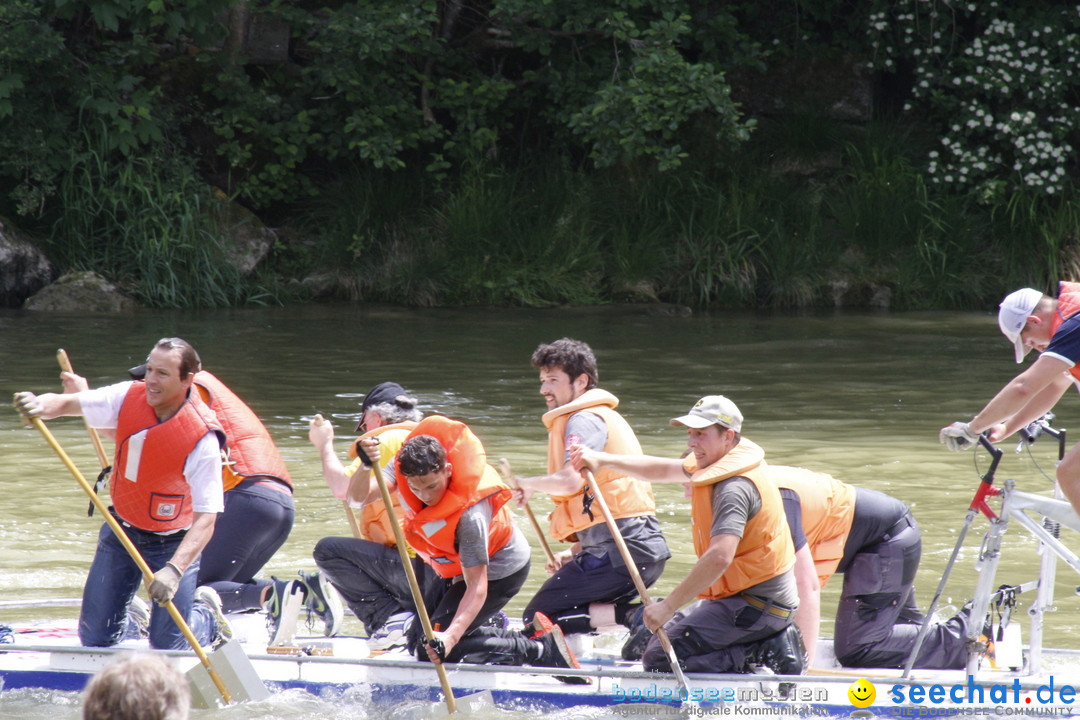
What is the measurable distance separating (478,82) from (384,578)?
42.4 ft

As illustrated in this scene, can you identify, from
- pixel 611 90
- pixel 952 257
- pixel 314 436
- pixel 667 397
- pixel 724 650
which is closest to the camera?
pixel 724 650

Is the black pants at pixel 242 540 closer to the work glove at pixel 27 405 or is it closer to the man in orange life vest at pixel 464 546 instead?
the man in orange life vest at pixel 464 546

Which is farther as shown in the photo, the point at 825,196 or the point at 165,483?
the point at 825,196

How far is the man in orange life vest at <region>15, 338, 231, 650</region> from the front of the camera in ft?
14.0

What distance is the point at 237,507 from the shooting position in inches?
200

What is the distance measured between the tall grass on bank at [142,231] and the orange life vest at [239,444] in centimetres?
1083

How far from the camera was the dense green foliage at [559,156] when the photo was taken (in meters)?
15.6

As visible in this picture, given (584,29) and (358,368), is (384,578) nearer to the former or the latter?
(358,368)

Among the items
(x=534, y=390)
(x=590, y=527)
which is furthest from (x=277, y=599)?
(x=534, y=390)

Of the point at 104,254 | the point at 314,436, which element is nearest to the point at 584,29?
the point at 104,254

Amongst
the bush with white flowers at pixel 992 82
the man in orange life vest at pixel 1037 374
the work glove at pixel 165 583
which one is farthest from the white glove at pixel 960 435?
the bush with white flowers at pixel 992 82

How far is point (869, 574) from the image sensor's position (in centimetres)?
467

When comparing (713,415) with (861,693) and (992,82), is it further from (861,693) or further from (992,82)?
(992,82)

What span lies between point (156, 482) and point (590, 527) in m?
1.62
